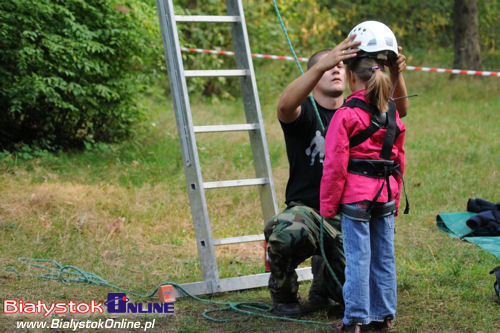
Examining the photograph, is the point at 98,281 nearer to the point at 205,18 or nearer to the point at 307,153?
the point at 307,153

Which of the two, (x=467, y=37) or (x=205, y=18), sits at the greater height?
(x=467, y=37)

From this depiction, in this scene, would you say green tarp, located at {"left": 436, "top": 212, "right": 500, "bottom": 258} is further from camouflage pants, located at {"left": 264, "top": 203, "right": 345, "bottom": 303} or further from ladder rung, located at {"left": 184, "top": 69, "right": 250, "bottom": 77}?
ladder rung, located at {"left": 184, "top": 69, "right": 250, "bottom": 77}

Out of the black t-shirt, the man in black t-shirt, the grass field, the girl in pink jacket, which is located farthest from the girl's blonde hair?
the grass field

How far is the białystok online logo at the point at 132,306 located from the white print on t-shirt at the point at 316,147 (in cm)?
140

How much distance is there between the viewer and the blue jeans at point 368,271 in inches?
130

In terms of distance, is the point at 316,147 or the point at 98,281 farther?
the point at 98,281

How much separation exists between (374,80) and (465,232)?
5.63 feet

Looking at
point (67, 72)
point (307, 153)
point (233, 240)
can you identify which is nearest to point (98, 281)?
point (233, 240)

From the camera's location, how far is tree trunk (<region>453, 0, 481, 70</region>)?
15.5m

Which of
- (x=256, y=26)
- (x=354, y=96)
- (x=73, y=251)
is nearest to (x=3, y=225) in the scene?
(x=73, y=251)

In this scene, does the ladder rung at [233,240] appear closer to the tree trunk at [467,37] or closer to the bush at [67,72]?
the bush at [67,72]

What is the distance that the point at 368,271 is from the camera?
3328mm

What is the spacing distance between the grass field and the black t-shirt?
0.80 meters

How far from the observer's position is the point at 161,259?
5660mm
